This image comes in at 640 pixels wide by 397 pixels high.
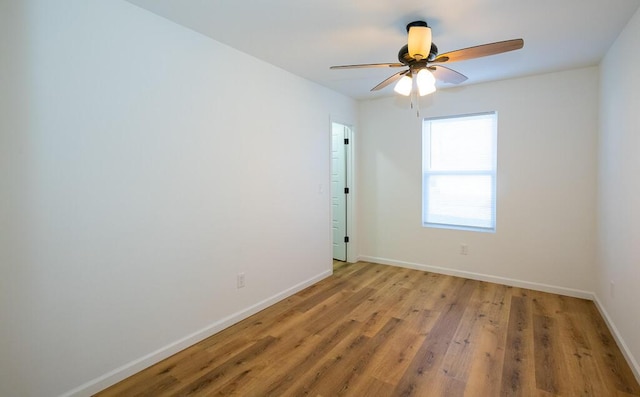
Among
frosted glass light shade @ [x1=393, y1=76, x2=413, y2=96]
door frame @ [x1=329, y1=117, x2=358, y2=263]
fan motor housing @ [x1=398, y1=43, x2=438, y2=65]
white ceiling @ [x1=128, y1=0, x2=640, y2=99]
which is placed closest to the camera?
white ceiling @ [x1=128, y1=0, x2=640, y2=99]

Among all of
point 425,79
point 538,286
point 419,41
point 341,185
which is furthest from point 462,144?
point 419,41

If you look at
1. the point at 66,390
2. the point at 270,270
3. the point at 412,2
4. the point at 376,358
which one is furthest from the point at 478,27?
the point at 66,390

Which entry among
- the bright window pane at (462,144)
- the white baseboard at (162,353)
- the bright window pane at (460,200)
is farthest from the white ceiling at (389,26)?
the white baseboard at (162,353)

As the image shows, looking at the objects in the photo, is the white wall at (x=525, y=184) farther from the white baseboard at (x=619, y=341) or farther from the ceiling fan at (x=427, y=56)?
the ceiling fan at (x=427, y=56)

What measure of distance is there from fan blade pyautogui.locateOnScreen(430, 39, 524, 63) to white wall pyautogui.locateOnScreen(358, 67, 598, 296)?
2018mm

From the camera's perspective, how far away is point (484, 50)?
1.98 metres

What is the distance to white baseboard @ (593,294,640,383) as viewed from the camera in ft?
6.86

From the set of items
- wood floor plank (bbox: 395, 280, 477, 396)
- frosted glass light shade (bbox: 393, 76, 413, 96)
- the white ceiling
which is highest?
the white ceiling

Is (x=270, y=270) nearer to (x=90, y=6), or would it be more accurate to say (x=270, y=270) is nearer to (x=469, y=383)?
(x=469, y=383)

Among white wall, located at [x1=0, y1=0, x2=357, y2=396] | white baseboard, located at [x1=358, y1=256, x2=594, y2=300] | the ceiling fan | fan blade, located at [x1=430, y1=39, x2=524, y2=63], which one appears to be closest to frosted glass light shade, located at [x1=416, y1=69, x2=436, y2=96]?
the ceiling fan

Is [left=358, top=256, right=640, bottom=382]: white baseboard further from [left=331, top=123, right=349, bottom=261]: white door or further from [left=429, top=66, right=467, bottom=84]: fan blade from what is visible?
[left=429, top=66, right=467, bottom=84]: fan blade

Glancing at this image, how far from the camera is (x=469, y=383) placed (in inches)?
80.7

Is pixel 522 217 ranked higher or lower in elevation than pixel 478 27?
lower

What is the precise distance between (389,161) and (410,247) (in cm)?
127
